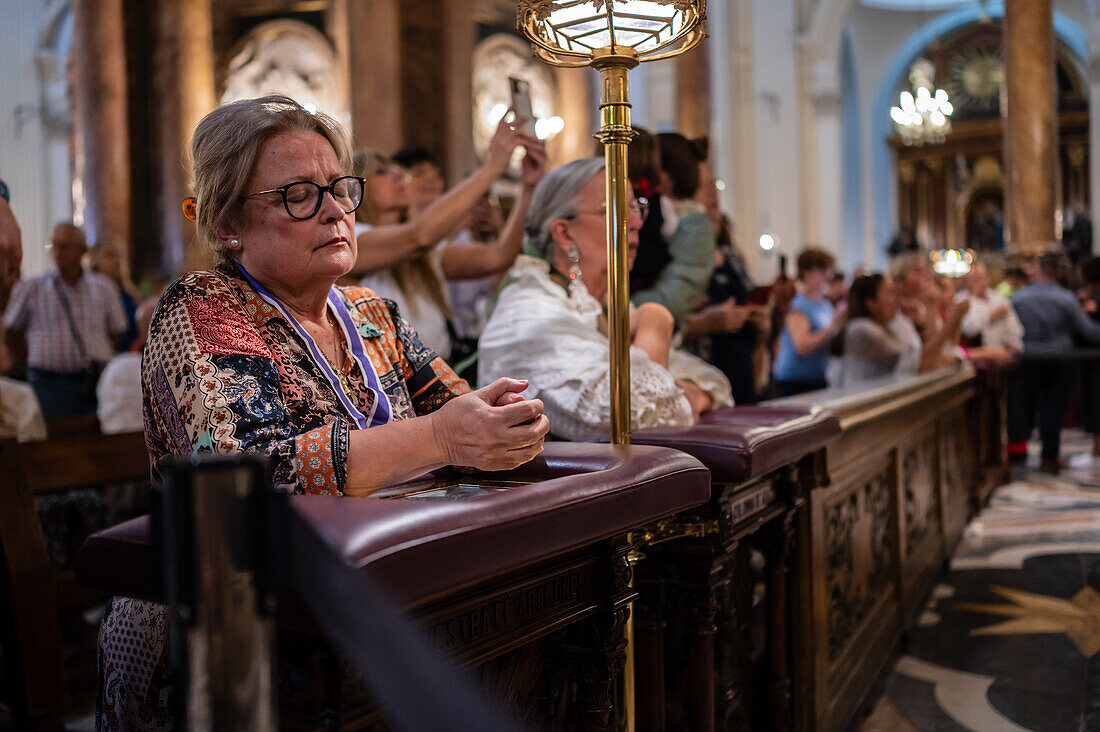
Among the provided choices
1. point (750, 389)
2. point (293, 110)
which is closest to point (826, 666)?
point (750, 389)

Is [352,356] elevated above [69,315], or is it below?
below

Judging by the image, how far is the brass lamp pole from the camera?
174cm

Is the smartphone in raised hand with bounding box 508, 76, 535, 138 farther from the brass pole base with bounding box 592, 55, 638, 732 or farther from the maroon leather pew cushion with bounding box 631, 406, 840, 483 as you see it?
the maroon leather pew cushion with bounding box 631, 406, 840, 483

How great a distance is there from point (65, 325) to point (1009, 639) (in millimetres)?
4758

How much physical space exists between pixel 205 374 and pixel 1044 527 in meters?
5.46

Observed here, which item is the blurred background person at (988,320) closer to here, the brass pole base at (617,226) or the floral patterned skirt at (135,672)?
the brass pole base at (617,226)

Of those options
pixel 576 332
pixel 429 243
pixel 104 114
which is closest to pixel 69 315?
pixel 429 243

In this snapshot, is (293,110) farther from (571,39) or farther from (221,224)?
(571,39)

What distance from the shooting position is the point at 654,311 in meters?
2.39

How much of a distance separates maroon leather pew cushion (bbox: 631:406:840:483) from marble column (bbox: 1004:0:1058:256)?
9634 millimetres

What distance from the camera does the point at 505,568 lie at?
1.09m

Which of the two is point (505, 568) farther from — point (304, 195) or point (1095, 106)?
point (1095, 106)

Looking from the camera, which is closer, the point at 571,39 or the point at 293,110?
the point at 293,110

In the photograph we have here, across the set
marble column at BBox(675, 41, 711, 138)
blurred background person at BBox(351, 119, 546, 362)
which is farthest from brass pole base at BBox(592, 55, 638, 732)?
marble column at BBox(675, 41, 711, 138)
